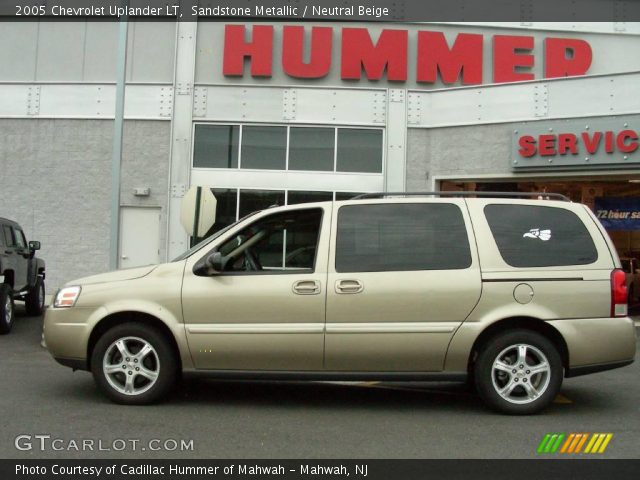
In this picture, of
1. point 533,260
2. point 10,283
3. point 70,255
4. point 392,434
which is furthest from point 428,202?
point 70,255

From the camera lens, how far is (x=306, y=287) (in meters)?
5.54

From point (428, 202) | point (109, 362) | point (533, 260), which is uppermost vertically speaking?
point (428, 202)

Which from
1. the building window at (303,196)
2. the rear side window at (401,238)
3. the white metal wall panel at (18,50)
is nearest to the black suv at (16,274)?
the building window at (303,196)

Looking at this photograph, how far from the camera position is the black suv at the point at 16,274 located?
35.0 ft

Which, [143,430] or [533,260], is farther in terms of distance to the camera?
[533,260]

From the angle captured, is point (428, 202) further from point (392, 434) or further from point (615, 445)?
point (615, 445)

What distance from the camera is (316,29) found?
1752cm

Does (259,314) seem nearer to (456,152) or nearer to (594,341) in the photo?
(594,341)

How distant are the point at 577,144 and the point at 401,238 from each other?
409 inches

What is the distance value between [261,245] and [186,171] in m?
11.4

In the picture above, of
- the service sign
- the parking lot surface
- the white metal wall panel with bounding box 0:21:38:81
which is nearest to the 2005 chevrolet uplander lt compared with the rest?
the parking lot surface

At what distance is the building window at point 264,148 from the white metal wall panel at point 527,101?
3341mm

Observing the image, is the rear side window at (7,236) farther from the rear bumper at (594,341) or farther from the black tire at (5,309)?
the rear bumper at (594,341)

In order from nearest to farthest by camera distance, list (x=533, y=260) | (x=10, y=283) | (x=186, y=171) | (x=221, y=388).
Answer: (x=533, y=260)
(x=221, y=388)
(x=10, y=283)
(x=186, y=171)
